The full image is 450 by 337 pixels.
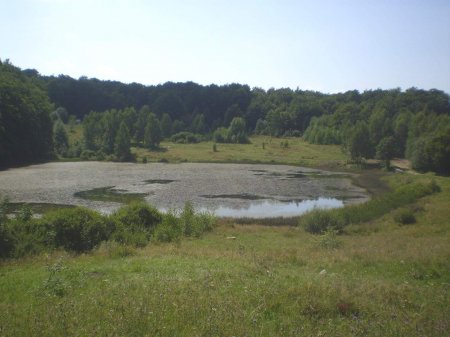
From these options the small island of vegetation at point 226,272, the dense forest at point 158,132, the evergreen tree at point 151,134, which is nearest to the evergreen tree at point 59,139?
the dense forest at point 158,132

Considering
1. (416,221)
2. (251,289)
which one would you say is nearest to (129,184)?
(416,221)

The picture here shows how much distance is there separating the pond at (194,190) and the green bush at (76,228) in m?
19.0

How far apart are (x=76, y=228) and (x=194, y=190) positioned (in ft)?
127

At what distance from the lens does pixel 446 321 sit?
7742mm

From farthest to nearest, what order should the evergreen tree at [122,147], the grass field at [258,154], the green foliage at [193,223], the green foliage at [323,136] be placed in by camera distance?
the green foliage at [323,136], the grass field at [258,154], the evergreen tree at [122,147], the green foliage at [193,223]

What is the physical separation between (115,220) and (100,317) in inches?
753

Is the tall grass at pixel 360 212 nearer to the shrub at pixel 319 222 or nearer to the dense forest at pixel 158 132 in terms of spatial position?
the shrub at pixel 319 222

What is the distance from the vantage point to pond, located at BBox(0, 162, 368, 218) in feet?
159

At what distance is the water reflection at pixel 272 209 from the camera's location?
1774 inches

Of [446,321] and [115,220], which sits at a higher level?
[446,321]

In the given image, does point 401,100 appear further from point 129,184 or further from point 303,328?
point 303,328

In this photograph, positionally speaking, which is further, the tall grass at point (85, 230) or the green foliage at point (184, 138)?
the green foliage at point (184, 138)

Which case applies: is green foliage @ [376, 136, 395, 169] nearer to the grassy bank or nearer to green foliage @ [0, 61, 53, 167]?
green foliage @ [0, 61, 53, 167]

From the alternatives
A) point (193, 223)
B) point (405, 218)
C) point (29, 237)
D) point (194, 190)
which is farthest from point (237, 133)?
point (29, 237)
